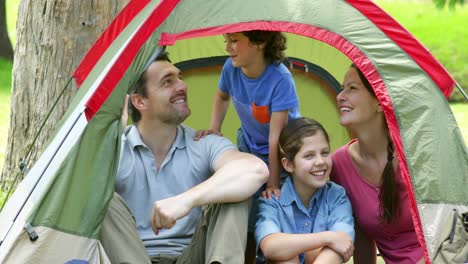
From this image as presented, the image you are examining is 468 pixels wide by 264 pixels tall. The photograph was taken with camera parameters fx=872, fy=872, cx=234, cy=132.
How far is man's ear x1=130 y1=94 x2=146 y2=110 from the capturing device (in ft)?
11.9

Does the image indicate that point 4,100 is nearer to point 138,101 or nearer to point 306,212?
point 138,101

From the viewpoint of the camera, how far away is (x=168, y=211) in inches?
124

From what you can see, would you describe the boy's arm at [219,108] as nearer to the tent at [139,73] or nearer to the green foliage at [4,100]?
the tent at [139,73]

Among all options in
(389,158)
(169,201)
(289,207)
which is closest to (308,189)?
(289,207)

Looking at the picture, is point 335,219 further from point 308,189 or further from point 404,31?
point 404,31

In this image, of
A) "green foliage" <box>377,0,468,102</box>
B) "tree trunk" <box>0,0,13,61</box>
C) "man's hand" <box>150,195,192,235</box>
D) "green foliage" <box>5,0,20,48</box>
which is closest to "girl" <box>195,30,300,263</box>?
"man's hand" <box>150,195,192,235</box>

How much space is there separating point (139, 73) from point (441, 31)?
32.9ft

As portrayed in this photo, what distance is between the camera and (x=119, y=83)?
122 inches

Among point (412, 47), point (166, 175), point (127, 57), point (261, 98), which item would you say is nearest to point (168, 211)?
point (166, 175)

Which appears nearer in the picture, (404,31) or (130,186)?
(404,31)

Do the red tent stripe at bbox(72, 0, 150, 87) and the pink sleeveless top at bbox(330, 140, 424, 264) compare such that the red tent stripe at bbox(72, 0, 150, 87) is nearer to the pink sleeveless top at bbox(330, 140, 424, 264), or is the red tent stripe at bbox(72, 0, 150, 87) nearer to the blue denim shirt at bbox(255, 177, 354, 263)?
the blue denim shirt at bbox(255, 177, 354, 263)

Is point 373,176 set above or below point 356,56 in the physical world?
below

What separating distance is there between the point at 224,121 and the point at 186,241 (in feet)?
3.66

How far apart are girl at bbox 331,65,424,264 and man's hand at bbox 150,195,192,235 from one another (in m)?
0.79
